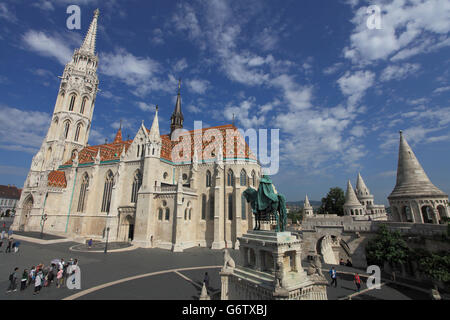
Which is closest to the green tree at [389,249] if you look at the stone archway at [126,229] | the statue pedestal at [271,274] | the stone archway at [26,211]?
the statue pedestal at [271,274]

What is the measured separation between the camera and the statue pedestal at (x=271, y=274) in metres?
7.25

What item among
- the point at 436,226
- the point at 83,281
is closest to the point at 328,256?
the point at 436,226

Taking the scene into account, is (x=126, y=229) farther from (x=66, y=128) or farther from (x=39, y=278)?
(x=66, y=128)

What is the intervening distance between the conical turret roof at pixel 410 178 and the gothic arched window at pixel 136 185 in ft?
95.4

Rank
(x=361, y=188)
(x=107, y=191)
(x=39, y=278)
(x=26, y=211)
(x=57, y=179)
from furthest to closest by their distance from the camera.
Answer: (x=361, y=188) → (x=26, y=211) → (x=57, y=179) → (x=107, y=191) → (x=39, y=278)

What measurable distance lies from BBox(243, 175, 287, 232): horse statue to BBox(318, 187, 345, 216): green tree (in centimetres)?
3808

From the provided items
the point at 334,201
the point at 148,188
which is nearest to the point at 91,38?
the point at 148,188

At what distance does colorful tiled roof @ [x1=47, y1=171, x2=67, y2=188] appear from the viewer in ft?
103

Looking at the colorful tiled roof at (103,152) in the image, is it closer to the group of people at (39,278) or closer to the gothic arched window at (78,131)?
the gothic arched window at (78,131)

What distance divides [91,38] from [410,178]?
59.3 m

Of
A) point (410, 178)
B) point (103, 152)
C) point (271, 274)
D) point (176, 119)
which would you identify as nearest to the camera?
point (271, 274)

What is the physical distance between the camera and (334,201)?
42.3 metres

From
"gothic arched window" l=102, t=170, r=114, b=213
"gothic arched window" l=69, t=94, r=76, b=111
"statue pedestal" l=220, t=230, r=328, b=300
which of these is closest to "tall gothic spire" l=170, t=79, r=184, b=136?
"gothic arched window" l=102, t=170, r=114, b=213
